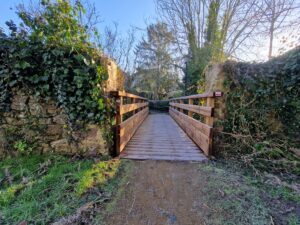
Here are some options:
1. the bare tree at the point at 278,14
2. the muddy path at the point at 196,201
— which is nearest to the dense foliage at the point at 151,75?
the bare tree at the point at 278,14

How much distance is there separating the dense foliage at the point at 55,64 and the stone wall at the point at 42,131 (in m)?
0.14

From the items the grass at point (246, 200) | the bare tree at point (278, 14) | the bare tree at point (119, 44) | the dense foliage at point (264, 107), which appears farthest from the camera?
the bare tree at point (119, 44)

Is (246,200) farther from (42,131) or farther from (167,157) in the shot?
(42,131)

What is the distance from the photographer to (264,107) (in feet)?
8.75

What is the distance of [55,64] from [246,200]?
115 inches

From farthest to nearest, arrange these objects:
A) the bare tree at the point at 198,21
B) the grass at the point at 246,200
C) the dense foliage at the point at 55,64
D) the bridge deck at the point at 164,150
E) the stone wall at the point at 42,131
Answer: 1. the bare tree at the point at 198,21
2. the bridge deck at the point at 164,150
3. the stone wall at the point at 42,131
4. the dense foliage at the point at 55,64
5. the grass at the point at 246,200

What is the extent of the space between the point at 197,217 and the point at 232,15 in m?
9.11

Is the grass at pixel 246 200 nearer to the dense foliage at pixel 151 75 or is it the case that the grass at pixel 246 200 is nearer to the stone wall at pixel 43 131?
the stone wall at pixel 43 131

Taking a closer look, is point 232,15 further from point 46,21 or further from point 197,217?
point 197,217

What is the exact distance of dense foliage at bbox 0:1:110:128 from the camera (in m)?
2.17

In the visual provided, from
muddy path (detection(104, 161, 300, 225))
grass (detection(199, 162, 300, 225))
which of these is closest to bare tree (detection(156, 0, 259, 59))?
grass (detection(199, 162, 300, 225))

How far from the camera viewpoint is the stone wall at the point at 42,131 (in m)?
2.33

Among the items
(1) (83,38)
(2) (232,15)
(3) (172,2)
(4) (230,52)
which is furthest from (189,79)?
(1) (83,38)

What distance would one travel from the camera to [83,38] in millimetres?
2377
